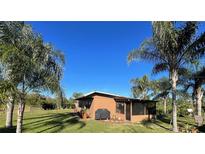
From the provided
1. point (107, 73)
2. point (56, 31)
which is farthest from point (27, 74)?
point (107, 73)

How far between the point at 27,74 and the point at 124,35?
395 inches

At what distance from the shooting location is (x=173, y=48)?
39.0 ft

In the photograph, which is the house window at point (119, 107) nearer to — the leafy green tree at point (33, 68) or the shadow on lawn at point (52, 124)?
the shadow on lawn at point (52, 124)

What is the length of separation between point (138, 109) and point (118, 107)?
89.8 inches

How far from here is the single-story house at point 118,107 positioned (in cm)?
1982

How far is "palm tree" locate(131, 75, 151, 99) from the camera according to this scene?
3388 centimetres

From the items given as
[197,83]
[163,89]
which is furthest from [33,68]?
[163,89]

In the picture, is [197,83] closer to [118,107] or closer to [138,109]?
[138,109]

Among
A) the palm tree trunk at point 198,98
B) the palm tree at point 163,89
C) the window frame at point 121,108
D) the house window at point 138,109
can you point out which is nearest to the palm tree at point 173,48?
the palm tree at point 163,89

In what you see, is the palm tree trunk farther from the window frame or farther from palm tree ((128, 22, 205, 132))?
the window frame

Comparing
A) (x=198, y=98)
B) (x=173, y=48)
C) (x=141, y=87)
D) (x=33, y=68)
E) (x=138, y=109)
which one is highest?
(x=173, y=48)

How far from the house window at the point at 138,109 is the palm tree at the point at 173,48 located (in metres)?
7.68

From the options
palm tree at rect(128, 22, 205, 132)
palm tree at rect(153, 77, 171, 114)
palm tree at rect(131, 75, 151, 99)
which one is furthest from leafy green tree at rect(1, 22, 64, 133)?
palm tree at rect(131, 75, 151, 99)
